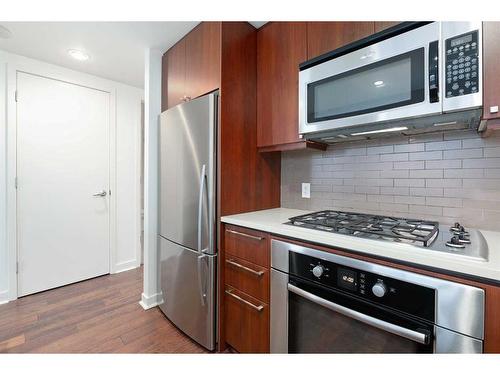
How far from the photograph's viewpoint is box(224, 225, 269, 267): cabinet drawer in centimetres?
131

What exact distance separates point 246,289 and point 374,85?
4.31 ft

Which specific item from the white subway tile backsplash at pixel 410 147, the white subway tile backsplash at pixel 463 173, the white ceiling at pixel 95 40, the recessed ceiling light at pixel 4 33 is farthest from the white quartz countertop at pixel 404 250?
the recessed ceiling light at pixel 4 33

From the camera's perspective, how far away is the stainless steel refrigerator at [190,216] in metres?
1.51

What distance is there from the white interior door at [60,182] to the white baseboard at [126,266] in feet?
0.39

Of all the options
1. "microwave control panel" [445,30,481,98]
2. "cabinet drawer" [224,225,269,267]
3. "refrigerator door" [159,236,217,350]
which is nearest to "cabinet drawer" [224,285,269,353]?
"refrigerator door" [159,236,217,350]

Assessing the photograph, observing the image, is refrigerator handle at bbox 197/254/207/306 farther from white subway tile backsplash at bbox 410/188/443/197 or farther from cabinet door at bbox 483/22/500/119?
cabinet door at bbox 483/22/500/119

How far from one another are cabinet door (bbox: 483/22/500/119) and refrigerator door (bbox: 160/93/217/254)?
4.16 ft

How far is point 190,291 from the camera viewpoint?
165 centimetres

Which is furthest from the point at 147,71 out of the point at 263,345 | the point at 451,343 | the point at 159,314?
the point at 451,343

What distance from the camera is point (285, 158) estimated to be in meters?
1.97

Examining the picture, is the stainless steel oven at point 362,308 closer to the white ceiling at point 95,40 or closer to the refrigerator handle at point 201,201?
the refrigerator handle at point 201,201

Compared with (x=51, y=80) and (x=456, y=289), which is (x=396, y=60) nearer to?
(x=456, y=289)

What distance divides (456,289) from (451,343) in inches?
7.1

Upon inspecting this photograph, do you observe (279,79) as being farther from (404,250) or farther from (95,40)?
(95,40)
